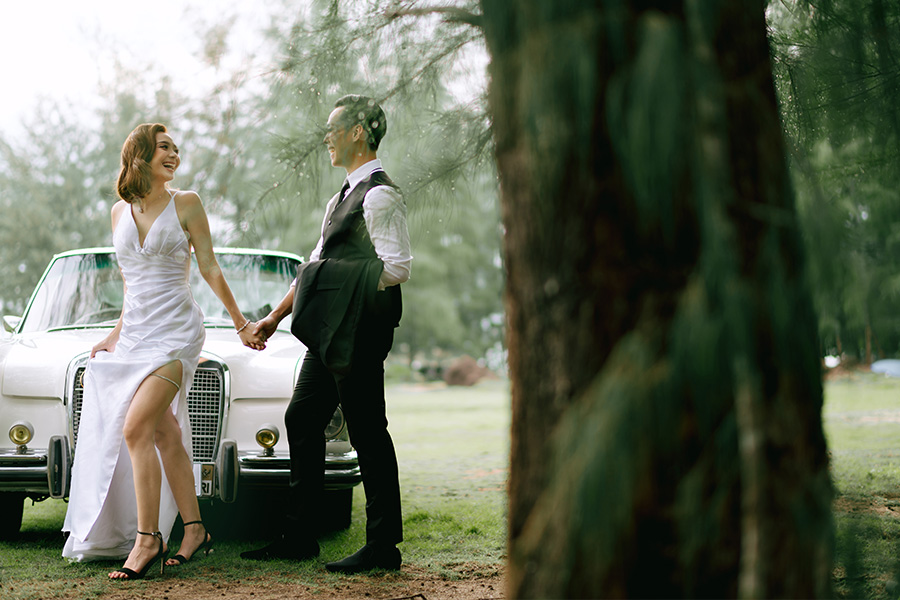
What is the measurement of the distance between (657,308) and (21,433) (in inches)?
161

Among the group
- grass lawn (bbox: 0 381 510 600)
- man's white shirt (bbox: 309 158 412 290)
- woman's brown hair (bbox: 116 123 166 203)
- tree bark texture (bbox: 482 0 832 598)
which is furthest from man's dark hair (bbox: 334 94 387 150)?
tree bark texture (bbox: 482 0 832 598)

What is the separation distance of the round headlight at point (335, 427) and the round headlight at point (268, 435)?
28 centimetres

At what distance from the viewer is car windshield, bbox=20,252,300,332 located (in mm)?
5543

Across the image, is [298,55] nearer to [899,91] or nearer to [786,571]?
[899,91]

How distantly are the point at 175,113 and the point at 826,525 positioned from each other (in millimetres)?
2688

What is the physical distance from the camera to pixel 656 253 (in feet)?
5.31

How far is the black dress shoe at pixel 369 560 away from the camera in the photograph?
3.97 m

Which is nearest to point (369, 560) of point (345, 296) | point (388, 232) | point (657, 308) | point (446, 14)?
point (345, 296)

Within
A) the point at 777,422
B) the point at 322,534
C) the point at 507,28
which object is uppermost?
the point at 507,28

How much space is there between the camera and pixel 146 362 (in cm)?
405

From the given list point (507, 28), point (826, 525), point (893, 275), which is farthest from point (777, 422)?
point (507, 28)

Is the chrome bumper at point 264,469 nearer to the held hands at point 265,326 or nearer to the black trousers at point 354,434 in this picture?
the black trousers at point 354,434

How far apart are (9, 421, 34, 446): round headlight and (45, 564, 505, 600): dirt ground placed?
3.62 ft

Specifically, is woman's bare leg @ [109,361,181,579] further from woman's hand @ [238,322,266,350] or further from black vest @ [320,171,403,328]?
black vest @ [320,171,403,328]
